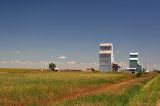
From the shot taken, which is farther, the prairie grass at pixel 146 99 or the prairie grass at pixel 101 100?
the prairie grass at pixel 146 99

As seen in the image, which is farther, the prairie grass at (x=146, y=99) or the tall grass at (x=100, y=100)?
the prairie grass at (x=146, y=99)

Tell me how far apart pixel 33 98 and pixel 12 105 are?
515cm

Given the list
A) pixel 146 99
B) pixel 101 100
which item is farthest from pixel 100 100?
pixel 146 99

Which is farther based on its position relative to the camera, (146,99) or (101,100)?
(146,99)

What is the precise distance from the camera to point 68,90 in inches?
1810

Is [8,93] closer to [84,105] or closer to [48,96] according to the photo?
[48,96]

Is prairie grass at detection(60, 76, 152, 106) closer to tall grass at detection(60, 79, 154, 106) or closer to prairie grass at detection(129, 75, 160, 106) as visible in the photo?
tall grass at detection(60, 79, 154, 106)

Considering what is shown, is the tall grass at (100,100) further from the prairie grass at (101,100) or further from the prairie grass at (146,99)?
the prairie grass at (146,99)

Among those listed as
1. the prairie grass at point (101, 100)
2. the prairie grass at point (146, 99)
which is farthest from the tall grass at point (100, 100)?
the prairie grass at point (146, 99)

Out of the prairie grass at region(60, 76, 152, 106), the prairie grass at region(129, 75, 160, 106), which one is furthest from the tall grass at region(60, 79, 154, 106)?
the prairie grass at region(129, 75, 160, 106)

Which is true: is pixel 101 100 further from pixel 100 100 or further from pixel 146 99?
pixel 146 99

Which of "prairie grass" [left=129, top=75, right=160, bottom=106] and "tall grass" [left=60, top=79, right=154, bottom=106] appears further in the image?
"prairie grass" [left=129, top=75, right=160, bottom=106]

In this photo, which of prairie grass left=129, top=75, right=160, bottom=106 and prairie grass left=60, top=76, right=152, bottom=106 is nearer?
prairie grass left=60, top=76, right=152, bottom=106

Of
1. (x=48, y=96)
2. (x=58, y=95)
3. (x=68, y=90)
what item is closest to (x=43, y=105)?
(x=48, y=96)
